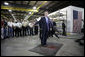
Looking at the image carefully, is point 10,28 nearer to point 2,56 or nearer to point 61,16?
point 2,56

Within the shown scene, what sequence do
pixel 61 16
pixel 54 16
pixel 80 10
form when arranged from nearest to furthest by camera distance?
pixel 80 10, pixel 61 16, pixel 54 16

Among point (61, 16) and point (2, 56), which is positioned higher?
point (61, 16)

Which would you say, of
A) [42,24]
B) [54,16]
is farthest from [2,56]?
[54,16]

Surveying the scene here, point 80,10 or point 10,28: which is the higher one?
point 80,10

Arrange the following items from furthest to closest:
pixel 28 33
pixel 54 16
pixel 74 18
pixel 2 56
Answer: pixel 54 16 < pixel 74 18 < pixel 28 33 < pixel 2 56

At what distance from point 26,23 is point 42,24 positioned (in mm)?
2113

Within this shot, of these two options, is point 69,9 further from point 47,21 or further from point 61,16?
point 47,21

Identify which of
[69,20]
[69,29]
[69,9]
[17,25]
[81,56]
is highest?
[69,9]

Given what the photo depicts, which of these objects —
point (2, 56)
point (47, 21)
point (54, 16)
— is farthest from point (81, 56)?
point (54, 16)

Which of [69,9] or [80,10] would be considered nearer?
[80,10]

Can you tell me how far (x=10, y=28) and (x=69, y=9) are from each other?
3.87 meters

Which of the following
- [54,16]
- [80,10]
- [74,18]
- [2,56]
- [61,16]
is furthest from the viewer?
[54,16]

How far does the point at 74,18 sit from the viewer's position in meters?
4.62

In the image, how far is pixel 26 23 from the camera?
3.91m
